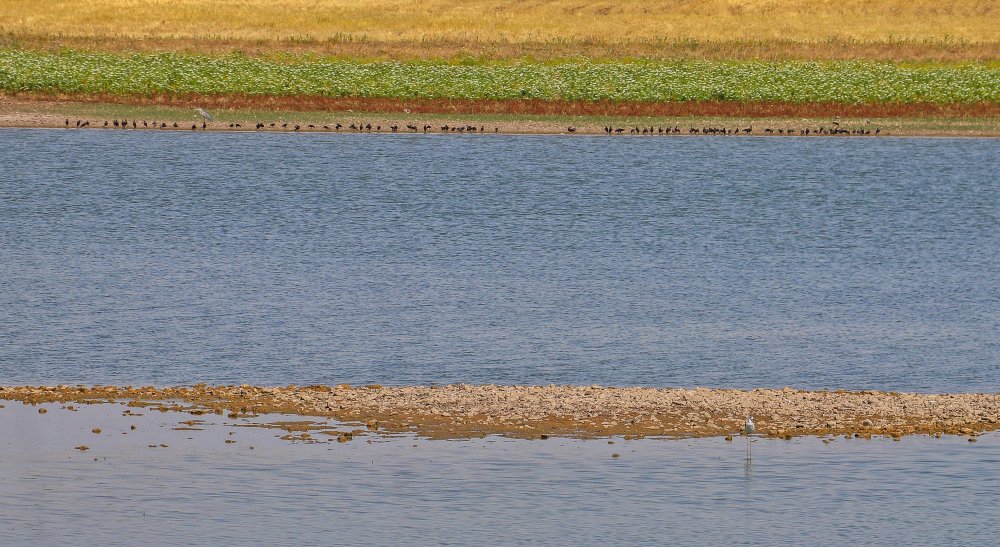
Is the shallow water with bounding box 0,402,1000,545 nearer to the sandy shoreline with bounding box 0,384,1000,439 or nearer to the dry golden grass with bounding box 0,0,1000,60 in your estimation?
the sandy shoreline with bounding box 0,384,1000,439

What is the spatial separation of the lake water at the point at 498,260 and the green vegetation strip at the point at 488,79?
7745 mm

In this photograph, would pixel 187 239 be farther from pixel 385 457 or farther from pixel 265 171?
pixel 385 457

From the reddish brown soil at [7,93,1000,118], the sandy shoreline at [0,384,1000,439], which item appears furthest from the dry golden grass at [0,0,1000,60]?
the sandy shoreline at [0,384,1000,439]

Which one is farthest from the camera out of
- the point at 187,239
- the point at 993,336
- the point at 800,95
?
the point at 800,95

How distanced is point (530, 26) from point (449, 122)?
3629 centimetres

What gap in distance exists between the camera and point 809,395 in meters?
24.2

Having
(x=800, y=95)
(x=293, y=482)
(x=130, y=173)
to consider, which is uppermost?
(x=800, y=95)

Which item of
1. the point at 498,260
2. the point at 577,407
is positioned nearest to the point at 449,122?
the point at 498,260

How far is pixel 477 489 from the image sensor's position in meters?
19.1

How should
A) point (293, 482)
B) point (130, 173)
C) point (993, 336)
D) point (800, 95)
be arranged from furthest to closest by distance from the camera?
point (800, 95), point (130, 173), point (993, 336), point (293, 482)

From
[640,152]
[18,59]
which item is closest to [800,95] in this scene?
[640,152]

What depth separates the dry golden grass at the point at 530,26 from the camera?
91.0m

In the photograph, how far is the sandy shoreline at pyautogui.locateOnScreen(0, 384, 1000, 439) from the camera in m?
22.1

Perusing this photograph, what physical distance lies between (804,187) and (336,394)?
34145 millimetres
